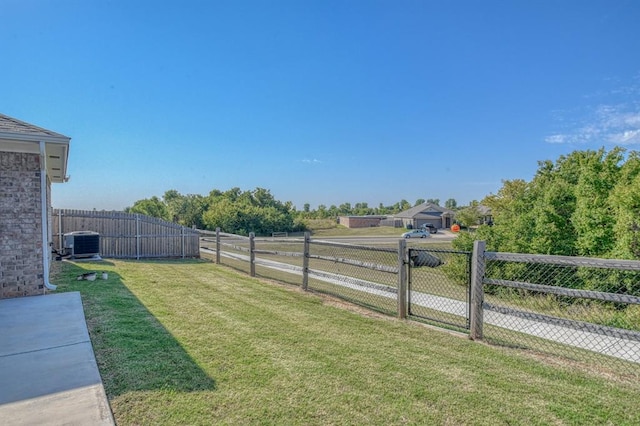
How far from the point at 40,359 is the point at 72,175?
11218 millimetres

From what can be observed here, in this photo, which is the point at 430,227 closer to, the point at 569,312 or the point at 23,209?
the point at 569,312

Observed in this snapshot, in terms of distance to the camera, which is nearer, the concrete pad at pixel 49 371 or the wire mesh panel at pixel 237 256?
the concrete pad at pixel 49 371

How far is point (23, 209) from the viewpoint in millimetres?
6645

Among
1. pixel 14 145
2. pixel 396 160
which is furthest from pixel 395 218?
pixel 14 145

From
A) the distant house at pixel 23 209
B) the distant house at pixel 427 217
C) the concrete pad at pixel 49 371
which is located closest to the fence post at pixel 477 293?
the concrete pad at pixel 49 371

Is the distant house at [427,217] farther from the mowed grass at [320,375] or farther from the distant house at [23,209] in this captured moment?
the distant house at [23,209]

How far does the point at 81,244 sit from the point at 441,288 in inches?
473

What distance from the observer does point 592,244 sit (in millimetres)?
9672

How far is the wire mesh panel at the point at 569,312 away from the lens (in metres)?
3.85

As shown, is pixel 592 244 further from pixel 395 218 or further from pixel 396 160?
pixel 395 218

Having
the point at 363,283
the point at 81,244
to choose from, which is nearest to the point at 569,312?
the point at 363,283

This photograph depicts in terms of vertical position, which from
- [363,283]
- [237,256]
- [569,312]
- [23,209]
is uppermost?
[23,209]

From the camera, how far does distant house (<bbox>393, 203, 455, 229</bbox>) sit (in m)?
57.7

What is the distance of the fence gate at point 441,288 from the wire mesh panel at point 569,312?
18.6 inches
